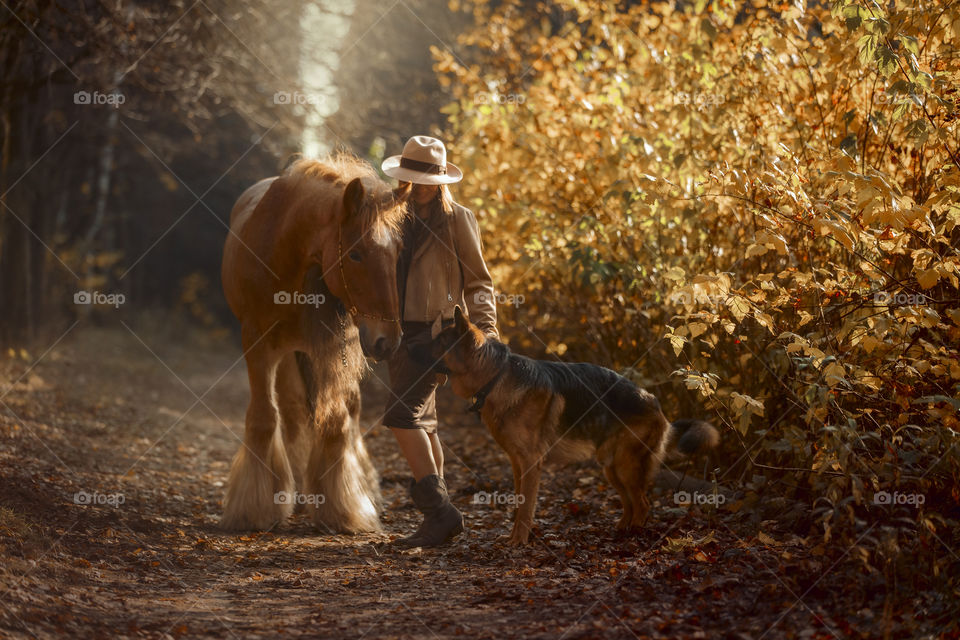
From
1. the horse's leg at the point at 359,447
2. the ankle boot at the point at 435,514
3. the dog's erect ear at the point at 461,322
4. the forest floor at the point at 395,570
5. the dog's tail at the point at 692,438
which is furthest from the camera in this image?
the horse's leg at the point at 359,447

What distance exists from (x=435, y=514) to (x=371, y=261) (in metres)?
1.58

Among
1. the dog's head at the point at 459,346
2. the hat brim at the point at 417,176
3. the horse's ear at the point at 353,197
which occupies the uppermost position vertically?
the hat brim at the point at 417,176

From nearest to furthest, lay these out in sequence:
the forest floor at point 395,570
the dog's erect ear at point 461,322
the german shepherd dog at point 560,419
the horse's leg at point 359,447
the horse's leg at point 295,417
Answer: the forest floor at point 395,570, the dog's erect ear at point 461,322, the german shepherd dog at point 560,419, the horse's leg at point 359,447, the horse's leg at point 295,417

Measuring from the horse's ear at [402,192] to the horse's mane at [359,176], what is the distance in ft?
0.13

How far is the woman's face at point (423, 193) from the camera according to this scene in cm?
560

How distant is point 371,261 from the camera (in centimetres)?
515

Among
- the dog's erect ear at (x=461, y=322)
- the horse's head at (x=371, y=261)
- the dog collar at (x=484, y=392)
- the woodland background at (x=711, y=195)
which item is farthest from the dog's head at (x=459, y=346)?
the woodland background at (x=711, y=195)

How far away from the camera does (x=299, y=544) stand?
5.70 meters

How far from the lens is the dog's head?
199 inches

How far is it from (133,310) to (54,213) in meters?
6.15

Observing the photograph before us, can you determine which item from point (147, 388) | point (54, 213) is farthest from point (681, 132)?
point (54, 213)

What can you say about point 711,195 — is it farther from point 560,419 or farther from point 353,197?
point 353,197

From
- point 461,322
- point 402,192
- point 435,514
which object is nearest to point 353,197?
point 402,192

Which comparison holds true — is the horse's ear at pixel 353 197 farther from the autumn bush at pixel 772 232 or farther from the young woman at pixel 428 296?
the autumn bush at pixel 772 232
